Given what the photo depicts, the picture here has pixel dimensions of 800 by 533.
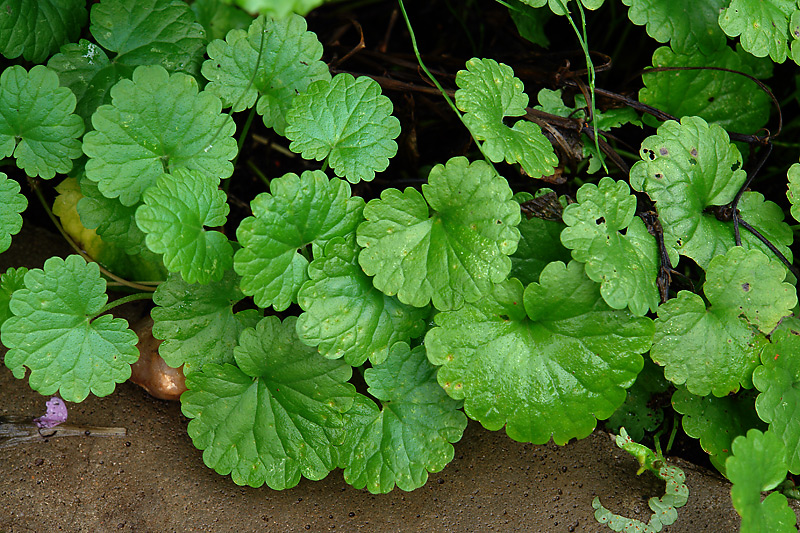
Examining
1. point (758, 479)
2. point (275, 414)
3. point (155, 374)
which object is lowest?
point (155, 374)

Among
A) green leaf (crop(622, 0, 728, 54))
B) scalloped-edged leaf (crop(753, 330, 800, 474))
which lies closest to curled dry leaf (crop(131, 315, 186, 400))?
scalloped-edged leaf (crop(753, 330, 800, 474))

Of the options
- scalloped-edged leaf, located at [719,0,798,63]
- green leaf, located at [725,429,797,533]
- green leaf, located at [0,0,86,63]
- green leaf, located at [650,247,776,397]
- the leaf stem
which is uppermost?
scalloped-edged leaf, located at [719,0,798,63]

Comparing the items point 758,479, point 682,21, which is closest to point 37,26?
point 682,21

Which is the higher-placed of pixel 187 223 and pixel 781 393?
pixel 187 223

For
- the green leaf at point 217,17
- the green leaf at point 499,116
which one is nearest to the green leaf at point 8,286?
the green leaf at point 217,17

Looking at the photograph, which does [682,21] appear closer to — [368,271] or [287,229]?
[368,271]

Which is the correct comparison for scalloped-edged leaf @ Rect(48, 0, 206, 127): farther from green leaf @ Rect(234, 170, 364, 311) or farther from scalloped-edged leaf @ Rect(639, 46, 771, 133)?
scalloped-edged leaf @ Rect(639, 46, 771, 133)

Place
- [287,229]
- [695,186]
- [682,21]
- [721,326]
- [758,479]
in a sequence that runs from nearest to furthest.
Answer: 1. [758,479]
2. [287,229]
3. [721,326]
4. [695,186]
5. [682,21]

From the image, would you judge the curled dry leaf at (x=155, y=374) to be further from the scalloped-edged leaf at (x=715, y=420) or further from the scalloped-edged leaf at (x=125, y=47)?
the scalloped-edged leaf at (x=715, y=420)

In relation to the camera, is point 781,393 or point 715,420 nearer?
point 781,393
